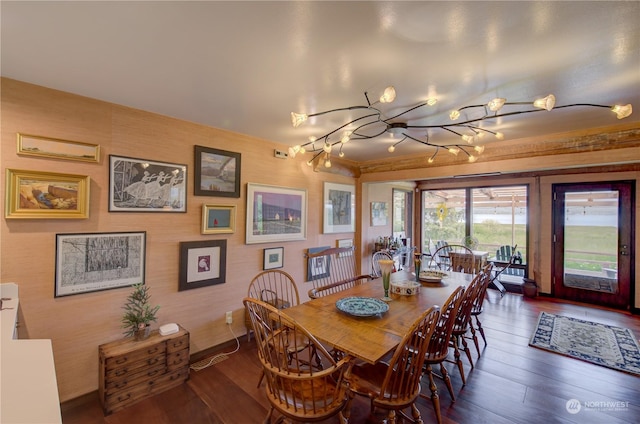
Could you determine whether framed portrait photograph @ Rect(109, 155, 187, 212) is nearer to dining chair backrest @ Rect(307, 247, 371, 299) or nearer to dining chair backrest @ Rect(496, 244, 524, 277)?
dining chair backrest @ Rect(307, 247, 371, 299)

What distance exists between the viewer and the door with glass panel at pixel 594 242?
453cm

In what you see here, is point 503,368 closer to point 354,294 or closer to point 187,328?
point 354,294

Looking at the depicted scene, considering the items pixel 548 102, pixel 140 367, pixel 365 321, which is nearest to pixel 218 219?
pixel 140 367

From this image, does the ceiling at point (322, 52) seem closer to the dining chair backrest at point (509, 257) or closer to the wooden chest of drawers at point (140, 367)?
the wooden chest of drawers at point (140, 367)

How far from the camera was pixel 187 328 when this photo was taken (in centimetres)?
281

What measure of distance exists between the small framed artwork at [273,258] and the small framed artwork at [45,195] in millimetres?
1834

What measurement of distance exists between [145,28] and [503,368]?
393 centimetres

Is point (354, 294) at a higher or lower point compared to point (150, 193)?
lower

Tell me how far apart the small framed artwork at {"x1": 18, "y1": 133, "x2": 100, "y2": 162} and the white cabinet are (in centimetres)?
159

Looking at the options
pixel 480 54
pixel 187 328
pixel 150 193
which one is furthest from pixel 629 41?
pixel 187 328

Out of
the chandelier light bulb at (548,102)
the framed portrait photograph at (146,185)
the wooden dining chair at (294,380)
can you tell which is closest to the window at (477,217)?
the chandelier light bulb at (548,102)

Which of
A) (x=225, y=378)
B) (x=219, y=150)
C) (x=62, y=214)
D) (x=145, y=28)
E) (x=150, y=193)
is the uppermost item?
(x=145, y=28)

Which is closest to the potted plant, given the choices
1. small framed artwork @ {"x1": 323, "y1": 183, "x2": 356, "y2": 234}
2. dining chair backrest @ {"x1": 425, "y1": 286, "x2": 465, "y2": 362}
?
dining chair backrest @ {"x1": 425, "y1": 286, "x2": 465, "y2": 362}

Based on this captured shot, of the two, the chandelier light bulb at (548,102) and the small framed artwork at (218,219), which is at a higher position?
the chandelier light bulb at (548,102)
